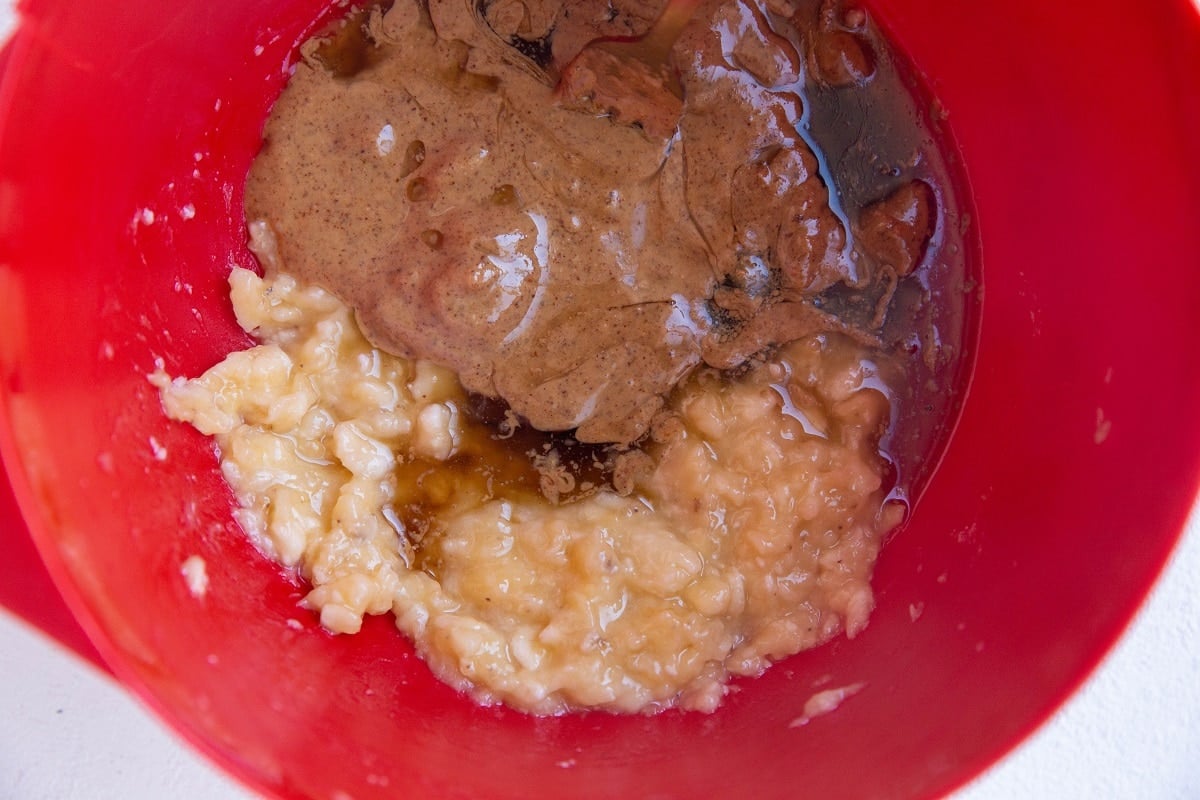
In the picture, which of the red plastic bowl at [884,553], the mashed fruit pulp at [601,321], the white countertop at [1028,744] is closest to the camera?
the red plastic bowl at [884,553]

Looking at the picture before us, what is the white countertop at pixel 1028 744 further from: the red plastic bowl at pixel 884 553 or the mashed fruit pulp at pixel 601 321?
the mashed fruit pulp at pixel 601 321

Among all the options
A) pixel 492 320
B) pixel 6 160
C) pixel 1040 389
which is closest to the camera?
pixel 6 160

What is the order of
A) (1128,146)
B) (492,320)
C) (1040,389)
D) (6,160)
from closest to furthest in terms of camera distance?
(6,160) < (1128,146) < (1040,389) < (492,320)

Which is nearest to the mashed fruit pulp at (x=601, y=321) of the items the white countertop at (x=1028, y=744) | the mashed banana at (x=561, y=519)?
the mashed banana at (x=561, y=519)

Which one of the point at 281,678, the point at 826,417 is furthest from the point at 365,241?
the point at 826,417

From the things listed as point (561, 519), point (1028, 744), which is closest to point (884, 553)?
point (1028, 744)

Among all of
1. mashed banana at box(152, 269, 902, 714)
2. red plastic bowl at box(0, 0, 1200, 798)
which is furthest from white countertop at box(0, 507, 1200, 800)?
mashed banana at box(152, 269, 902, 714)

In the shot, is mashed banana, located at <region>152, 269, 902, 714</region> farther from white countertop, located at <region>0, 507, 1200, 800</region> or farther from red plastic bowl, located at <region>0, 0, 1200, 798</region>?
white countertop, located at <region>0, 507, 1200, 800</region>

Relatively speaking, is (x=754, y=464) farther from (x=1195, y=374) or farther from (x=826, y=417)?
(x=1195, y=374)
